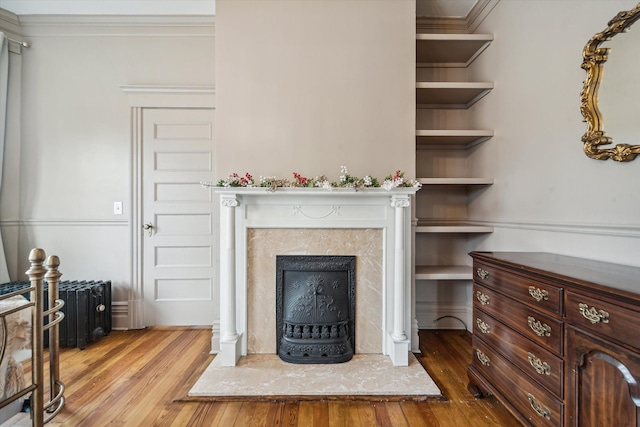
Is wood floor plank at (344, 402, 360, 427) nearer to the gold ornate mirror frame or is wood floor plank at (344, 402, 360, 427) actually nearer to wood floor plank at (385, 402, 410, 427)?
wood floor plank at (385, 402, 410, 427)

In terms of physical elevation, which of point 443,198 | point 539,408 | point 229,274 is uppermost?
point 443,198

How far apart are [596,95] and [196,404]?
2.81 m

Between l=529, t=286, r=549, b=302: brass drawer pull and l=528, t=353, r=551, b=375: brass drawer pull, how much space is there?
0.88ft

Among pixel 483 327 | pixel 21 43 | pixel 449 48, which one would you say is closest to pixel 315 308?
pixel 483 327

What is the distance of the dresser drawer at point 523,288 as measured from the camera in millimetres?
1114

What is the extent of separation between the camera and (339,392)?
65.0 inches

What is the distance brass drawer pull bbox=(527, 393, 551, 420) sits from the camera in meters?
1.14

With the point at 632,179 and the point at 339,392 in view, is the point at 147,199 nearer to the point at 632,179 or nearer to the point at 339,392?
the point at 339,392

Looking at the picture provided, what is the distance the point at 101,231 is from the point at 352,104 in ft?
8.78

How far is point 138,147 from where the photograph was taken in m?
2.61

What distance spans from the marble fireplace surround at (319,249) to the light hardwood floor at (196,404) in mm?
390

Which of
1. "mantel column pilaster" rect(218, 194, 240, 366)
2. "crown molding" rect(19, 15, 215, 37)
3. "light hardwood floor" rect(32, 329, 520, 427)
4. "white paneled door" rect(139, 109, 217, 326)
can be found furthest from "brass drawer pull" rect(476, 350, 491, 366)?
"crown molding" rect(19, 15, 215, 37)

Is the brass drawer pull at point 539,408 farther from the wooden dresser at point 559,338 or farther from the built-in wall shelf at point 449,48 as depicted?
the built-in wall shelf at point 449,48

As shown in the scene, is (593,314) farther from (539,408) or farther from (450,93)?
(450,93)
